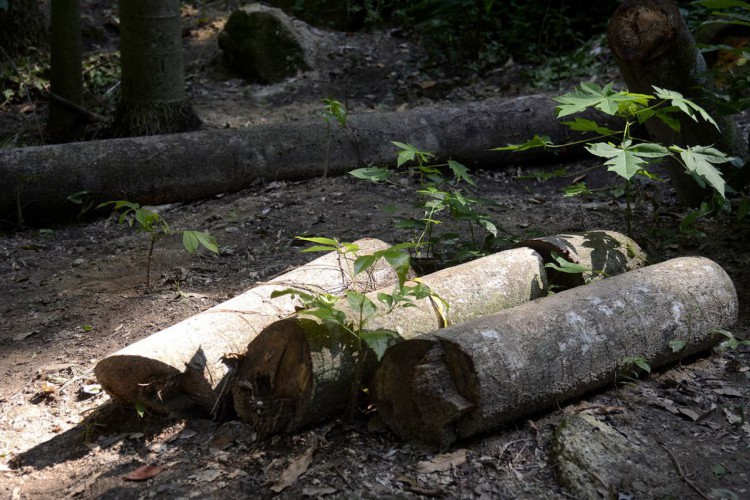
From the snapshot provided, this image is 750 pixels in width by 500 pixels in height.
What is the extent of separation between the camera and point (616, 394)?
302cm

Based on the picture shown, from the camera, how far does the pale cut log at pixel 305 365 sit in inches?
108

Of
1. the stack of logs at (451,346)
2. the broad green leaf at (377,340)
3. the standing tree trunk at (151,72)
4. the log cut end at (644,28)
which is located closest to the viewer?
the broad green leaf at (377,340)

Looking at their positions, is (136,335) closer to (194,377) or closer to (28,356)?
(28,356)

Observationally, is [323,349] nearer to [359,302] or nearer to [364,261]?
Result: [359,302]

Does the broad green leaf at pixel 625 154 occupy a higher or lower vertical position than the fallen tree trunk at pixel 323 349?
higher

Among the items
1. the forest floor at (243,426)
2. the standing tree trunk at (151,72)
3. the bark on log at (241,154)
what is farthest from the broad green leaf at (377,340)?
the standing tree trunk at (151,72)

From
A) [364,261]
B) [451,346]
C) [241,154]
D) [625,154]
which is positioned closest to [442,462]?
[451,346]

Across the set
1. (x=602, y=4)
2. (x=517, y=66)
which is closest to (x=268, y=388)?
(x=517, y=66)

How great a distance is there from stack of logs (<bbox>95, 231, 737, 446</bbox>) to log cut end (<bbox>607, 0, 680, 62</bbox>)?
1470 millimetres

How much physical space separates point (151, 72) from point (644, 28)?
4.09 metres

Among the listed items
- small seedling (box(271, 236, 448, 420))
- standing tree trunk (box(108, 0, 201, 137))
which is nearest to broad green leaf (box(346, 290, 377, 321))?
small seedling (box(271, 236, 448, 420))

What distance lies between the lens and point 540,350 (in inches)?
109

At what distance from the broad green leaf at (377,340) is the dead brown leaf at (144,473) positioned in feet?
2.94

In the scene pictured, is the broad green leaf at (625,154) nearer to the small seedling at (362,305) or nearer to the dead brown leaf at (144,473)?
the small seedling at (362,305)
